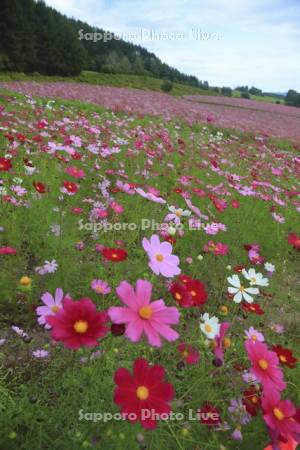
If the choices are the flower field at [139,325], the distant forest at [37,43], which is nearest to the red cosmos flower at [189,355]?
the flower field at [139,325]

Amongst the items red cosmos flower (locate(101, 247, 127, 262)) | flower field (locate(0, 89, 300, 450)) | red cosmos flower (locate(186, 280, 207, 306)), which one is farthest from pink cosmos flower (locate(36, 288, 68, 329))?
red cosmos flower (locate(186, 280, 207, 306))

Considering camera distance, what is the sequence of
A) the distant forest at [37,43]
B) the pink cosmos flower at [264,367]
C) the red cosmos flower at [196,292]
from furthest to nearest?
the distant forest at [37,43] < the red cosmos flower at [196,292] < the pink cosmos flower at [264,367]

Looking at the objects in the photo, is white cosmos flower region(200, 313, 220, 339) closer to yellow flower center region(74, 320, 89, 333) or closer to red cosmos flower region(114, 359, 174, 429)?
red cosmos flower region(114, 359, 174, 429)

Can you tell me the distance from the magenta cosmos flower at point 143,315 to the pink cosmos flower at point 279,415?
0.36 meters

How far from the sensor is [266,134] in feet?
39.3

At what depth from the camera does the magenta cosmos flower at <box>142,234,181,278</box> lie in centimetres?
117

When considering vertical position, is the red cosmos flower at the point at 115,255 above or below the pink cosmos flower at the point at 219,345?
above

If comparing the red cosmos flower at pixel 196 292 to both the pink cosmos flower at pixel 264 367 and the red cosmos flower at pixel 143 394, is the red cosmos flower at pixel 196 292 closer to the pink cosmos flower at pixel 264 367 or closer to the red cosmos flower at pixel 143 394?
the pink cosmos flower at pixel 264 367

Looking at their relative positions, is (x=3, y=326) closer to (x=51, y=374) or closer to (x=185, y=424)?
(x=51, y=374)

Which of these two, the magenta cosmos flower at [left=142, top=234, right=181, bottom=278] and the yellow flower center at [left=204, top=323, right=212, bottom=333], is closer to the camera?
the magenta cosmos flower at [left=142, top=234, right=181, bottom=278]

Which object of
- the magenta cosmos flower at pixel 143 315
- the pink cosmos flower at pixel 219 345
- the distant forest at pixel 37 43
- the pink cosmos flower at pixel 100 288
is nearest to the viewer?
the magenta cosmos flower at pixel 143 315

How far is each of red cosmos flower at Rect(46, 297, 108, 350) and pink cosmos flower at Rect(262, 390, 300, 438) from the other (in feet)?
1.69

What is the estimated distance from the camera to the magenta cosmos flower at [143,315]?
92cm

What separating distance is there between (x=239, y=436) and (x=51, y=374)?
0.87 metres
